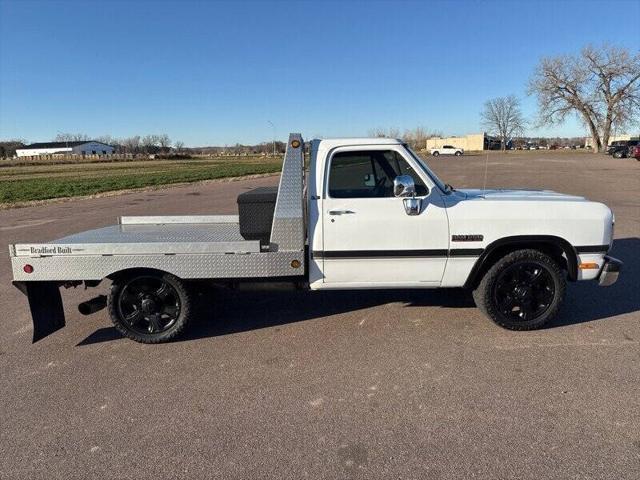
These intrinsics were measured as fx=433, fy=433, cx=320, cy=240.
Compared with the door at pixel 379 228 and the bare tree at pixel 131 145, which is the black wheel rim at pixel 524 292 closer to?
the door at pixel 379 228

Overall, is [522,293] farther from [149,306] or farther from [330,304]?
[149,306]

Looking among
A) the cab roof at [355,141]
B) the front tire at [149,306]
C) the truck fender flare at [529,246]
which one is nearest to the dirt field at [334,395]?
the front tire at [149,306]

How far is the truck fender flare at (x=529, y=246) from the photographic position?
4.18 metres

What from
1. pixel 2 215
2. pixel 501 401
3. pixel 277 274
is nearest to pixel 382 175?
pixel 277 274

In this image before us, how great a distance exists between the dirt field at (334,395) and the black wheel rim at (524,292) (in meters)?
0.22

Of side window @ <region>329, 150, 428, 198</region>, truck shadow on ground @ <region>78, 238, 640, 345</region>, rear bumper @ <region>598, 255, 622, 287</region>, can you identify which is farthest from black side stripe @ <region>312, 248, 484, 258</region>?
rear bumper @ <region>598, 255, 622, 287</region>

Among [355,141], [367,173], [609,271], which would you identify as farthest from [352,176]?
[609,271]

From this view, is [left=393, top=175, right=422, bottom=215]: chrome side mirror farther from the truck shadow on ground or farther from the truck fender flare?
the truck shadow on ground

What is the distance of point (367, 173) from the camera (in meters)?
4.38

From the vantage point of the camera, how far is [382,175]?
4375mm

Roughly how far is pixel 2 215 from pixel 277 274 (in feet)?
47.8

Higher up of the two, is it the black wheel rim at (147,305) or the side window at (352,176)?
the side window at (352,176)

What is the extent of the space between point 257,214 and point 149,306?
140cm

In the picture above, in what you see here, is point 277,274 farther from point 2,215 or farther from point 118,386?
point 2,215
